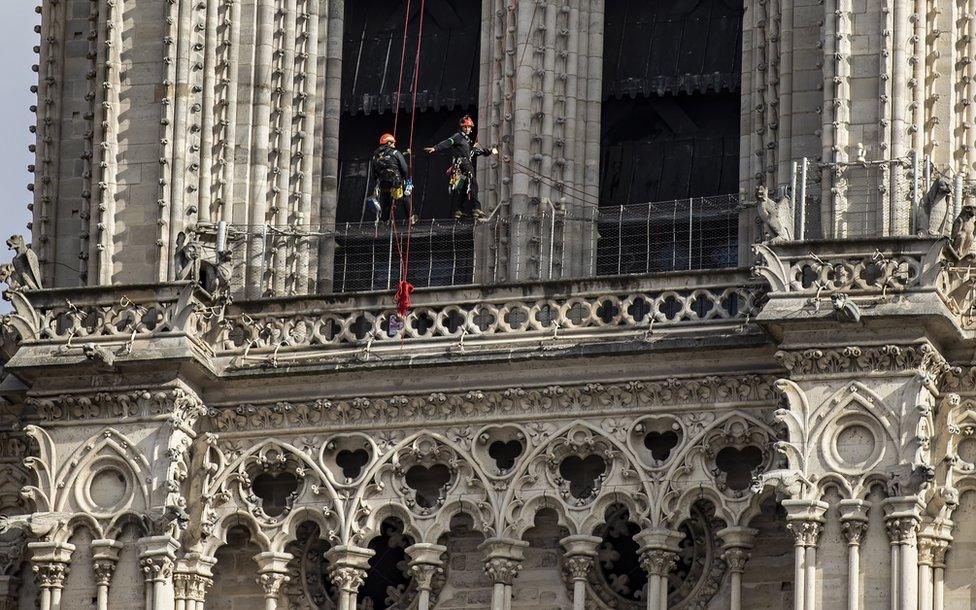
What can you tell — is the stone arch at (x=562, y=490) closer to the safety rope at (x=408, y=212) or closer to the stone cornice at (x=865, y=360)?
the stone cornice at (x=865, y=360)

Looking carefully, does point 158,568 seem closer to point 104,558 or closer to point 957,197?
point 104,558

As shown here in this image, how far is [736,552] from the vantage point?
38.1 metres

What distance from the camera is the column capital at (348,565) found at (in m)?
39.1

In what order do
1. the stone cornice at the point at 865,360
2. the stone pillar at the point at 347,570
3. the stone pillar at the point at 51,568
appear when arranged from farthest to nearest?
the stone pillar at the point at 51,568
the stone pillar at the point at 347,570
the stone cornice at the point at 865,360

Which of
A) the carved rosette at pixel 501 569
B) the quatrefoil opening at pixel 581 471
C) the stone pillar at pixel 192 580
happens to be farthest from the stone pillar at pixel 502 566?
the stone pillar at pixel 192 580

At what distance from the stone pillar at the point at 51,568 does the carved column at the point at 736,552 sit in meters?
5.58

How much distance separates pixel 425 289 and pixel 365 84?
3151 millimetres

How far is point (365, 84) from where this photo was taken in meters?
42.3

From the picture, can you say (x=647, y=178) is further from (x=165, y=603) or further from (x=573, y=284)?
(x=165, y=603)

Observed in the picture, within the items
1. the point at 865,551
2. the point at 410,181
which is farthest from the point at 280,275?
the point at 865,551

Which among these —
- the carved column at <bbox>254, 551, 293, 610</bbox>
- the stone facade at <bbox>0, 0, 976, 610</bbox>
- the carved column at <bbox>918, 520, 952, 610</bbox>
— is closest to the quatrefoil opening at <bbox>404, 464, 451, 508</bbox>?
the stone facade at <bbox>0, 0, 976, 610</bbox>

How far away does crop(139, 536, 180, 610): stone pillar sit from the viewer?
128 ft

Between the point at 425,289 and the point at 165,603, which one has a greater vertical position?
the point at 425,289

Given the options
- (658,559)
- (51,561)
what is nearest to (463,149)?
(658,559)
